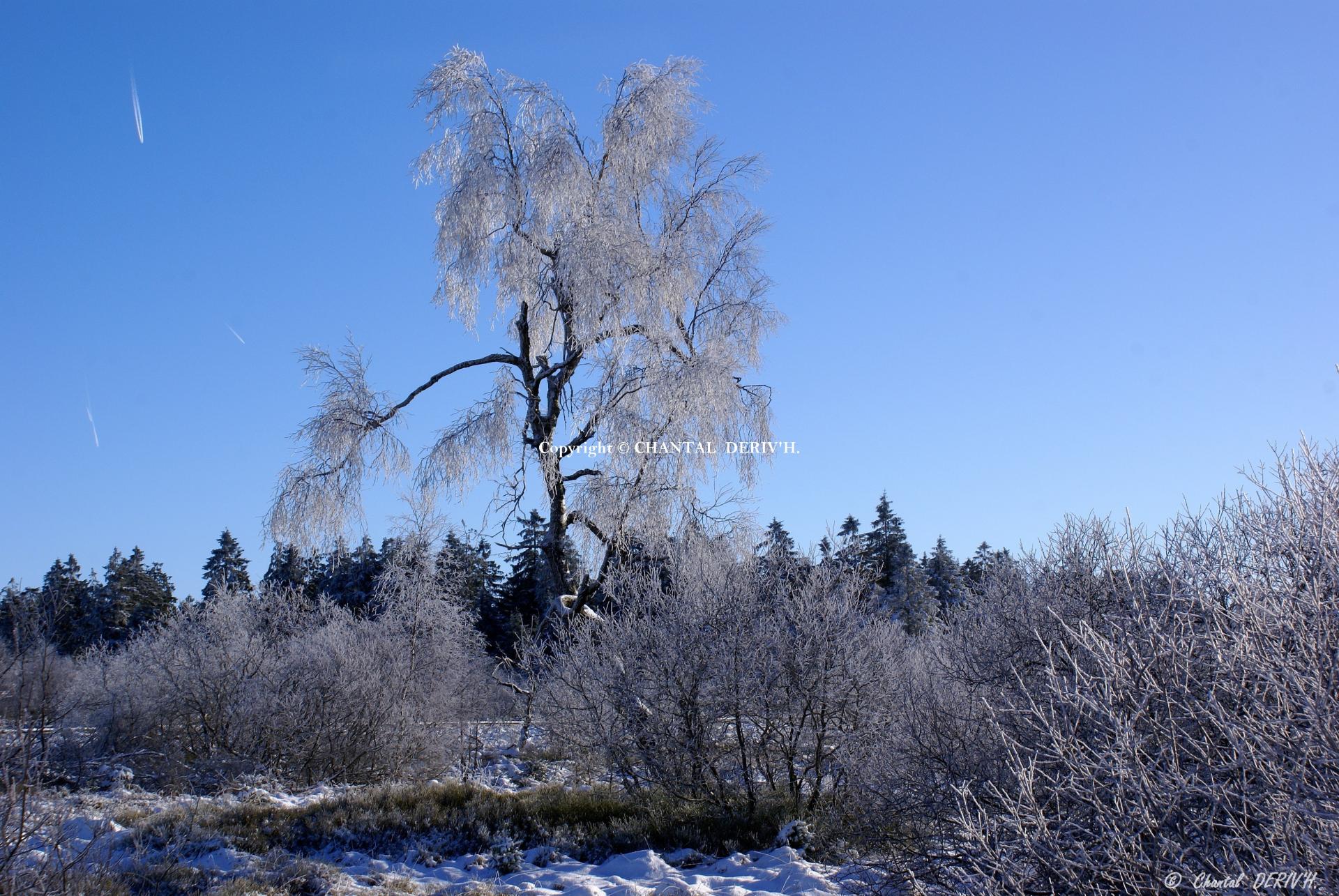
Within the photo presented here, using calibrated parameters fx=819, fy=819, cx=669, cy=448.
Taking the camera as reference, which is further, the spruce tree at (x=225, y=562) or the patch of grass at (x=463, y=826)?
the spruce tree at (x=225, y=562)

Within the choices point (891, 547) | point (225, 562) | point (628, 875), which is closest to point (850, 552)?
point (628, 875)

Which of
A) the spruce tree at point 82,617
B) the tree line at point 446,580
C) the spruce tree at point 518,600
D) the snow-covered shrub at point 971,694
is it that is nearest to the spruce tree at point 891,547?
the tree line at point 446,580

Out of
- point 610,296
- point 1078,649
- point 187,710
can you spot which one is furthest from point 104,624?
point 1078,649

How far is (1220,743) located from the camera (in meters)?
3.87

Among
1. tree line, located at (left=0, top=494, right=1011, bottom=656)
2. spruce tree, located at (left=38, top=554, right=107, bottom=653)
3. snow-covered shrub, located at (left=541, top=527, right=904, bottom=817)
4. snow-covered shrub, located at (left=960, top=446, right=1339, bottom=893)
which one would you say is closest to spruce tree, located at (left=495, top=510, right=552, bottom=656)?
tree line, located at (left=0, top=494, right=1011, bottom=656)

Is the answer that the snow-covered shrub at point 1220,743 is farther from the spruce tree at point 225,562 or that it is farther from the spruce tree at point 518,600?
the spruce tree at point 225,562

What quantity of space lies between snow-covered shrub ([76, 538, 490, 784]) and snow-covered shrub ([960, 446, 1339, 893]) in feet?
40.3

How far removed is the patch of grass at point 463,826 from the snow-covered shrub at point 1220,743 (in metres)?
4.79

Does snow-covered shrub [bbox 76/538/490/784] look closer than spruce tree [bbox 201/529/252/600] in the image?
Yes

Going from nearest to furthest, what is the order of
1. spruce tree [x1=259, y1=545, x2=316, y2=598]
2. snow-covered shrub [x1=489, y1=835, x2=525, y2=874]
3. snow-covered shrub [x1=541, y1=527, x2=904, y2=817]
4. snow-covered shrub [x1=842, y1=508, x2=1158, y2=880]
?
snow-covered shrub [x1=842, y1=508, x2=1158, y2=880] < snow-covered shrub [x1=489, y1=835, x2=525, y2=874] < snow-covered shrub [x1=541, y1=527, x2=904, y2=817] < spruce tree [x1=259, y1=545, x2=316, y2=598]

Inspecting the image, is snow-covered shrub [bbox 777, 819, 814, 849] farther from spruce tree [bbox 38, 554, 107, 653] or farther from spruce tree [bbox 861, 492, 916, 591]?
spruce tree [bbox 38, 554, 107, 653]

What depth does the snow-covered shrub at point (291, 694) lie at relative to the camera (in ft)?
46.0

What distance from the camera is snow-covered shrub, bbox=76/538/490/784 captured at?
1403 cm

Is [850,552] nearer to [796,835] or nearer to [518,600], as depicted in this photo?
[796,835]
